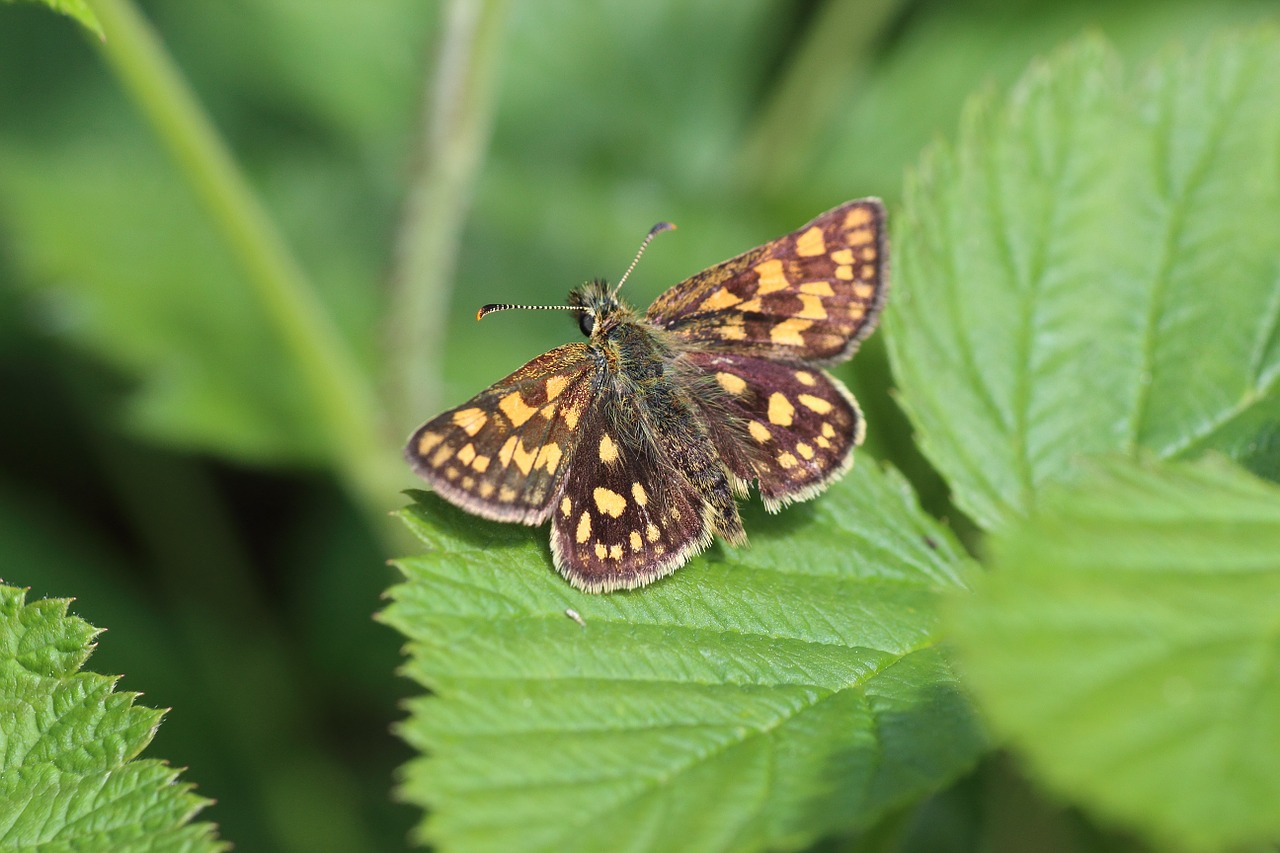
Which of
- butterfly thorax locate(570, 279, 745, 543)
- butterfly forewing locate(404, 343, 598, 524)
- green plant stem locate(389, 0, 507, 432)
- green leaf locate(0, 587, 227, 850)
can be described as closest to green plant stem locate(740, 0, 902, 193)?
green plant stem locate(389, 0, 507, 432)

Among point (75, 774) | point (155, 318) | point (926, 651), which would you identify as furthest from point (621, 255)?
point (75, 774)

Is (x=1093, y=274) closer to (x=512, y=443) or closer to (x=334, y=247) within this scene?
(x=512, y=443)

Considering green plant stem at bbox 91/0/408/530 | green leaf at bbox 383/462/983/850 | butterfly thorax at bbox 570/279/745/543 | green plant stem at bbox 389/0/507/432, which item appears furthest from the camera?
green plant stem at bbox 389/0/507/432

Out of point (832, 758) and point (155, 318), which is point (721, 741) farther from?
point (155, 318)

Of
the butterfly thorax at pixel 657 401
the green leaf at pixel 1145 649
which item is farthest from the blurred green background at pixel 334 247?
the green leaf at pixel 1145 649

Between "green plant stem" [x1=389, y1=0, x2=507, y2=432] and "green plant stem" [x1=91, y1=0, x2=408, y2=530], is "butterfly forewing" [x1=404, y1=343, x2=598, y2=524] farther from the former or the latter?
"green plant stem" [x1=389, y1=0, x2=507, y2=432]
